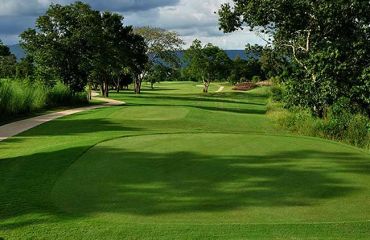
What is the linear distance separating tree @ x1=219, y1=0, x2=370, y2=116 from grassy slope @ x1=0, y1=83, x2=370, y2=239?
A: 31.6 ft

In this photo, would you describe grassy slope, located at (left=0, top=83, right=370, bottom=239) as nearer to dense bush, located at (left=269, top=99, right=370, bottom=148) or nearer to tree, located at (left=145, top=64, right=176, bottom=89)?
dense bush, located at (left=269, top=99, right=370, bottom=148)

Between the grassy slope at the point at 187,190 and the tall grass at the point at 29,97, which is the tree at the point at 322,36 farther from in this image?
the tall grass at the point at 29,97

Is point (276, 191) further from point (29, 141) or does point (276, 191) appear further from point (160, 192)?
point (29, 141)

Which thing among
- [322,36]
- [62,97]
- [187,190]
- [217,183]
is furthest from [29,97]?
[187,190]

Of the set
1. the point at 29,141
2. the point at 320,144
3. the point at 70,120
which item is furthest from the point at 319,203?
the point at 70,120

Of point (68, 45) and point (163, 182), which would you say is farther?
point (68, 45)

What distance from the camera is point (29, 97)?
26.3 metres

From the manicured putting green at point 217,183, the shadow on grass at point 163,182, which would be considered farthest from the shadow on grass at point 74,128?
the shadow on grass at point 163,182

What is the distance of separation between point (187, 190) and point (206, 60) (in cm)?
6506

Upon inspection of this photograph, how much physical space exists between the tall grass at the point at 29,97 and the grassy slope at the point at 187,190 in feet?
42.1

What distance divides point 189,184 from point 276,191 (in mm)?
1499

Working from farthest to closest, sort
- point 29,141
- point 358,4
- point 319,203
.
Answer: point 358,4 < point 29,141 < point 319,203

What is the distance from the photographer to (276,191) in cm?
711

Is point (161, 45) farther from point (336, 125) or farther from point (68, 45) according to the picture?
point (336, 125)
